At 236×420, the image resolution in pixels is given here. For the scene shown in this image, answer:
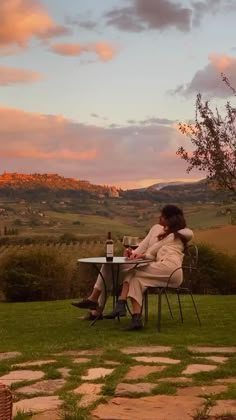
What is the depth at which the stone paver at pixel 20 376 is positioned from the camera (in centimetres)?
364

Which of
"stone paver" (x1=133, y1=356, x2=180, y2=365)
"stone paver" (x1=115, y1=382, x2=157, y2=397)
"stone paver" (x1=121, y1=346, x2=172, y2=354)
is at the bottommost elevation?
"stone paver" (x1=121, y1=346, x2=172, y2=354)

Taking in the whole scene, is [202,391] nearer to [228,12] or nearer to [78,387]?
[78,387]

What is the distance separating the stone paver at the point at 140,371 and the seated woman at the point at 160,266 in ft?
6.25

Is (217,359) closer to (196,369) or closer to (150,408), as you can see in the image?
(196,369)

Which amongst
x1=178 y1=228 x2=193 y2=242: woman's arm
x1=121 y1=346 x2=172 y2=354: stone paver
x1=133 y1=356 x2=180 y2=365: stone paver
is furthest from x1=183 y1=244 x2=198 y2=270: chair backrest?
x1=133 y1=356 x2=180 y2=365: stone paver

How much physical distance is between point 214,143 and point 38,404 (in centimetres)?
590

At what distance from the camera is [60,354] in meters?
4.59

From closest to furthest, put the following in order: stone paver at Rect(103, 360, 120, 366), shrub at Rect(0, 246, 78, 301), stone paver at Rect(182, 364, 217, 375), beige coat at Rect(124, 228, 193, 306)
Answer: stone paver at Rect(182, 364, 217, 375)
stone paver at Rect(103, 360, 120, 366)
beige coat at Rect(124, 228, 193, 306)
shrub at Rect(0, 246, 78, 301)

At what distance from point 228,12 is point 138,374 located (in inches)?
324

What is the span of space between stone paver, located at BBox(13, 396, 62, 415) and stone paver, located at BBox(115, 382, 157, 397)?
0.37 metres

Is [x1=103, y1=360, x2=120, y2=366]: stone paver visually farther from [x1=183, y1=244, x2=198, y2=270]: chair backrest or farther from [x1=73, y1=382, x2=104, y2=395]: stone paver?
[x1=183, y1=244, x2=198, y2=270]: chair backrest

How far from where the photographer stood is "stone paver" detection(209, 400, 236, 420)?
2.77m

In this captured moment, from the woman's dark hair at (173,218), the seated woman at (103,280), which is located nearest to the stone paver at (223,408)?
the woman's dark hair at (173,218)

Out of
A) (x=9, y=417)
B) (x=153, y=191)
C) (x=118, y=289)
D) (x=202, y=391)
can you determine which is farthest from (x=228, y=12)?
(x=153, y=191)
